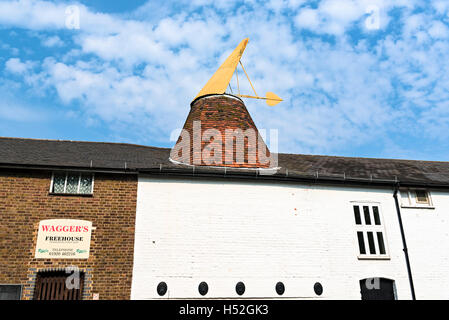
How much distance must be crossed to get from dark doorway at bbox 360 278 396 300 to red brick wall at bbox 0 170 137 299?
7.17m

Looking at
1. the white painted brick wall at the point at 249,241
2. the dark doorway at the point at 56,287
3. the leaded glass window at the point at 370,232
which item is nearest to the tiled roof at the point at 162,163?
the white painted brick wall at the point at 249,241

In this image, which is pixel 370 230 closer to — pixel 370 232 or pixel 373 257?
pixel 370 232

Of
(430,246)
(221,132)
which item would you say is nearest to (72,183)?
(221,132)

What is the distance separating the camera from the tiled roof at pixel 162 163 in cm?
1055

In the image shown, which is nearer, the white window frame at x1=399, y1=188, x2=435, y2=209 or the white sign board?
the white sign board

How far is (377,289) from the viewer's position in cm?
1080

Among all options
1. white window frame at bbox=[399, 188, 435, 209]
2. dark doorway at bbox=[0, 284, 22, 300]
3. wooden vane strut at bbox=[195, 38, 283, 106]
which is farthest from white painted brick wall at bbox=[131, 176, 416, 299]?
wooden vane strut at bbox=[195, 38, 283, 106]

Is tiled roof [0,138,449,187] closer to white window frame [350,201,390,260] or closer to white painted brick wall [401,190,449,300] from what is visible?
white window frame [350,201,390,260]

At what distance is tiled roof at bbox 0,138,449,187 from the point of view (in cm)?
1055

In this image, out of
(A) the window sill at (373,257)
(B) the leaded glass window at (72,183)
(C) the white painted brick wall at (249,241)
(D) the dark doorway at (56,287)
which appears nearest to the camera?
(D) the dark doorway at (56,287)

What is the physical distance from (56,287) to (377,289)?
9495 mm

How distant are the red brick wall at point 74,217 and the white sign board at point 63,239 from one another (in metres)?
0.14

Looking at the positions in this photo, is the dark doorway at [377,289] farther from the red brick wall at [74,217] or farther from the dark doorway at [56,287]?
the dark doorway at [56,287]
